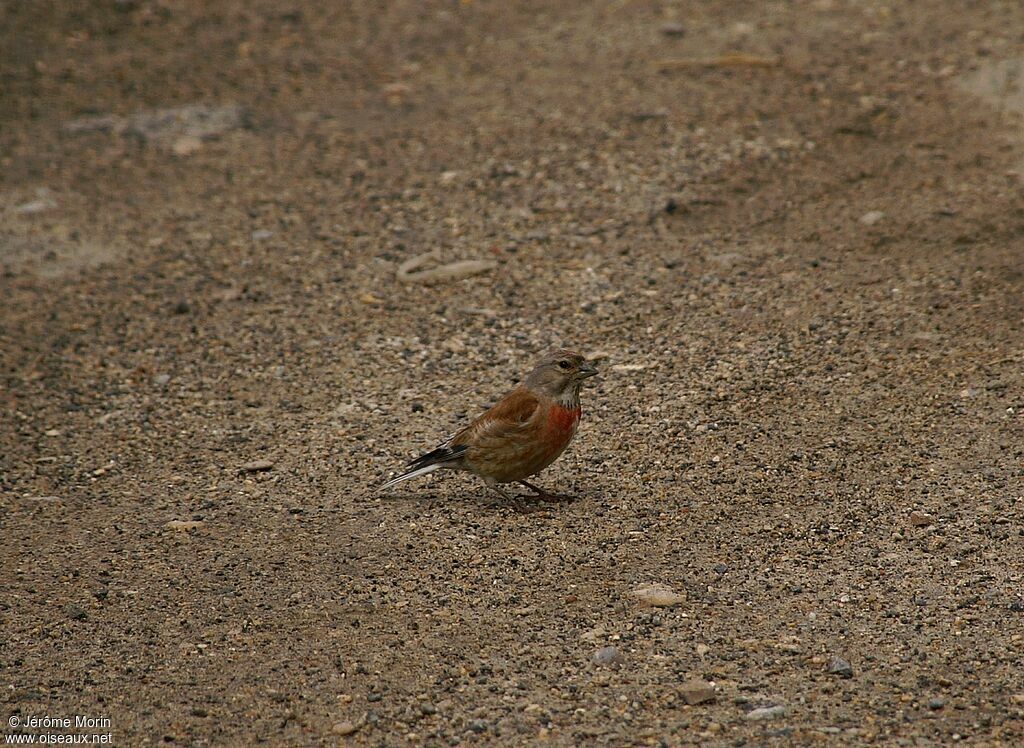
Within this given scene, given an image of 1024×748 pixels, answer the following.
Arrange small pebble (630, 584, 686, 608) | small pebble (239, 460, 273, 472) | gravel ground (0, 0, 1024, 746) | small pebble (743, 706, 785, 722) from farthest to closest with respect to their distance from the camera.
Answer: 1. small pebble (239, 460, 273, 472)
2. small pebble (630, 584, 686, 608)
3. gravel ground (0, 0, 1024, 746)
4. small pebble (743, 706, 785, 722)

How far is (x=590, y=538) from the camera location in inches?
213

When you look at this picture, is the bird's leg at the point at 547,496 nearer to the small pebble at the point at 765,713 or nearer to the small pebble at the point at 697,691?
the small pebble at the point at 697,691

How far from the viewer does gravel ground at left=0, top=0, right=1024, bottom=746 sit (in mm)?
4480

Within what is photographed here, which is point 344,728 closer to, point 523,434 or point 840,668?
point 840,668

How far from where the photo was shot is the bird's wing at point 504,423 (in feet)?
18.8

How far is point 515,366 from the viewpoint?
7.14 m

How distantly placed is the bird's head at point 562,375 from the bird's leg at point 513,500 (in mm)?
502

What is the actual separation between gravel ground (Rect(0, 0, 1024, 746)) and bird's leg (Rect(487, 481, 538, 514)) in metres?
0.14

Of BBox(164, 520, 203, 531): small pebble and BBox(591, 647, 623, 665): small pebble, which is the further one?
BBox(164, 520, 203, 531): small pebble

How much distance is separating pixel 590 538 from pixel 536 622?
2.34 feet

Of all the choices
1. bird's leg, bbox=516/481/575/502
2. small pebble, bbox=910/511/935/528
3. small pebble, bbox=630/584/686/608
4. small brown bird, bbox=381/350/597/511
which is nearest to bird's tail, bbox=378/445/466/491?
small brown bird, bbox=381/350/597/511

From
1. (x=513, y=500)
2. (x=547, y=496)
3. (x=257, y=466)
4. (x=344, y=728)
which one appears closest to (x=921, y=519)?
(x=547, y=496)

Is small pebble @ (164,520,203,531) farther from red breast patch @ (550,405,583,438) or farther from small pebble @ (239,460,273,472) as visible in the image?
red breast patch @ (550,405,583,438)

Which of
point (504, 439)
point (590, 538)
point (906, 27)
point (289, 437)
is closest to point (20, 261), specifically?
point (289, 437)
